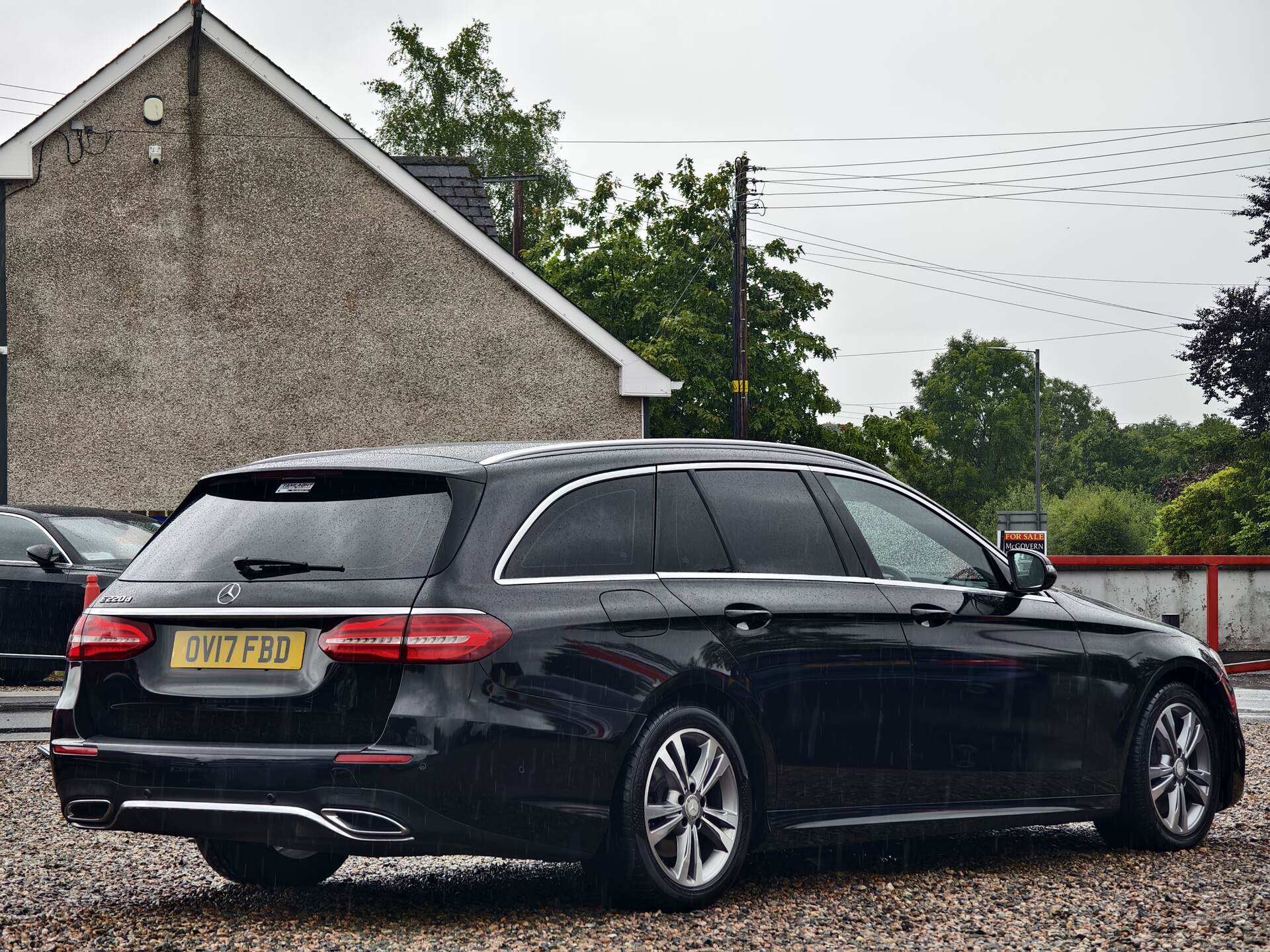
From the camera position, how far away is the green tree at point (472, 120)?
53719 millimetres

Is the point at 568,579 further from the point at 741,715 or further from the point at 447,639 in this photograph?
the point at 741,715

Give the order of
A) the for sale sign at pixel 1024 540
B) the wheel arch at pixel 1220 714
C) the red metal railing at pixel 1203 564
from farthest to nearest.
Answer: the for sale sign at pixel 1024 540 → the red metal railing at pixel 1203 564 → the wheel arch at pixel 1220 714

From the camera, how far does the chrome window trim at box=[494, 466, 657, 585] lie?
200 inches

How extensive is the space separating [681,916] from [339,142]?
18562mm

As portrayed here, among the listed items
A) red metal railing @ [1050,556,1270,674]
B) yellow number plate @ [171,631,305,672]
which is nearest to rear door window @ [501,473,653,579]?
yellow number plate @ [171,631,305,672]

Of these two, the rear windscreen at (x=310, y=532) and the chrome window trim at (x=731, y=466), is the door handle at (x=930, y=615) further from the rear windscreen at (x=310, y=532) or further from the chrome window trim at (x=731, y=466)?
the rear windscreen at (x=310, y=532)

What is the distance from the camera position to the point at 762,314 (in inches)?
1683

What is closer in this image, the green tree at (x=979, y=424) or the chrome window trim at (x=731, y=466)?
the chrome window trim at (x=731, y=466)

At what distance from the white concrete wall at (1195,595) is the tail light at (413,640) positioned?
17.8 m

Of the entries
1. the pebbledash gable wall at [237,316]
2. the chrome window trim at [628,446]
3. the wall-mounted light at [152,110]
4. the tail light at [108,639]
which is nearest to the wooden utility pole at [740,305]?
the pebbledash gable wall at [237,316]

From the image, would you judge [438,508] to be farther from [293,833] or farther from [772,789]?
[772,789]

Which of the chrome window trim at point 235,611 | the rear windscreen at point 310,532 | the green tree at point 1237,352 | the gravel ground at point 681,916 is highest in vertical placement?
the green tree at point 1237,352

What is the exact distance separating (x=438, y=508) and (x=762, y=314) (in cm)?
3805

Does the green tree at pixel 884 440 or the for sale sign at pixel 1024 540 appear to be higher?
the green tree at pixel 884 440
